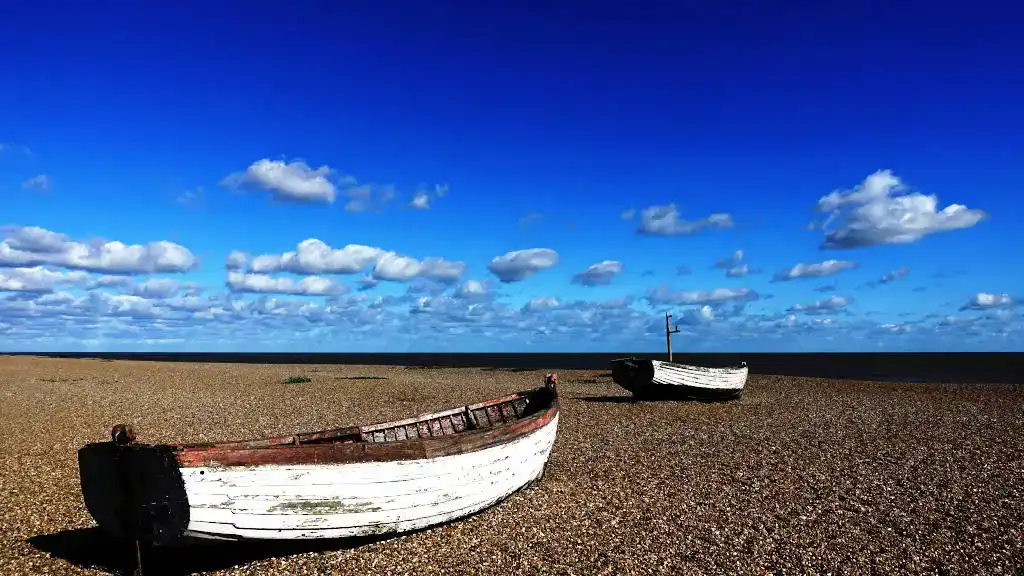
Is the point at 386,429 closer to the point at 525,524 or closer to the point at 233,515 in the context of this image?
the point at 525,524

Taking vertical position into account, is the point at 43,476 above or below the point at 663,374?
below

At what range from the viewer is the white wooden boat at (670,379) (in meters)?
24.3

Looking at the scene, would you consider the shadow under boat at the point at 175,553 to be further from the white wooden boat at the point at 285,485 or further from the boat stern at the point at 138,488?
the boat stern at the point at 138,488

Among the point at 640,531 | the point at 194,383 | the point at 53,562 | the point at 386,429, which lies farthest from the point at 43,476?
the point at 194,383

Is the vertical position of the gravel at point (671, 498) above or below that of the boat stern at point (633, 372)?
below

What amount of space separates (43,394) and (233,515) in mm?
29036

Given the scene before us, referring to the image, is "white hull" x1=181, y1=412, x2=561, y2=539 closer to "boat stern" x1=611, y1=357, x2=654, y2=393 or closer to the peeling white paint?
"boat stern" x1=611, y1=357, x2=654, y2=393

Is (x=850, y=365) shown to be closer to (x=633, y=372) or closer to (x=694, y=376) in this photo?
(x=694, y=376)

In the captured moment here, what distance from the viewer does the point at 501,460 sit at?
1012cm

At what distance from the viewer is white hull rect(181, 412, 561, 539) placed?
7027 mm

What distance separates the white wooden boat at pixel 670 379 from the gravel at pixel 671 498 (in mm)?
840

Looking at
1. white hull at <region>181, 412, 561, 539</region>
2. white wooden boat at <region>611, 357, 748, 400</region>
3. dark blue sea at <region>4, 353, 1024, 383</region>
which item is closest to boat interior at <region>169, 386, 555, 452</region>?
white hull at <region>181, 412, 561, 539</region>

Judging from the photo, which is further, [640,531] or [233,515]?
[640,531]

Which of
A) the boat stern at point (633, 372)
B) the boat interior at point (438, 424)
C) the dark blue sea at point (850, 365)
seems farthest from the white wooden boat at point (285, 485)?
the dark blue sea at point (850, 365)
